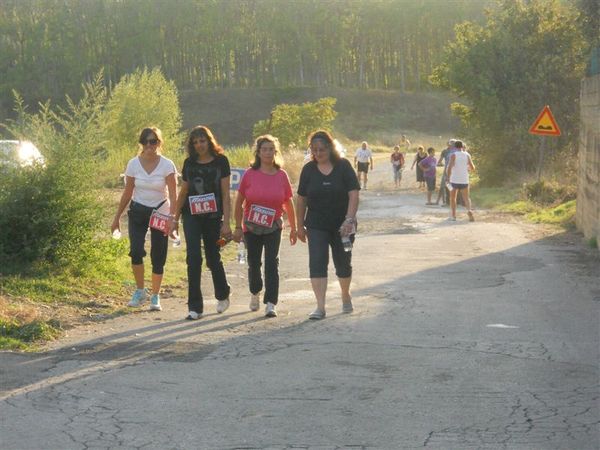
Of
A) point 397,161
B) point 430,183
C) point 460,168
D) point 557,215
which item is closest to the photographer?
point 557,215

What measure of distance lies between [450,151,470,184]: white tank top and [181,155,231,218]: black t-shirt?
13.9 m

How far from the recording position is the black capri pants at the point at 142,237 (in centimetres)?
1137

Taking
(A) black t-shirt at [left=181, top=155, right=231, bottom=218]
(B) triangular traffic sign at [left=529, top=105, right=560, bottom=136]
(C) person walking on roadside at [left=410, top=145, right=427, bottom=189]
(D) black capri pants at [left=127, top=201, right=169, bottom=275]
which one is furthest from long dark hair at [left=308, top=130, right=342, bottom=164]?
(C) person walking on roadside at [left=410, top=145, right=427, bottom=189]

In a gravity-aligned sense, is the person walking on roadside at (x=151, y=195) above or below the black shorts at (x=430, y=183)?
above

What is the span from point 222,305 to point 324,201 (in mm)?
1488

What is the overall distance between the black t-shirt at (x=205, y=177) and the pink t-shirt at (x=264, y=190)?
9.3 inches

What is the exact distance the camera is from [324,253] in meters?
10.8

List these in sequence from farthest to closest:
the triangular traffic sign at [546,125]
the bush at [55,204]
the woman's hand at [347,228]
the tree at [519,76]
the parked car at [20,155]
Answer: the tree at [519,76] → the triangular traffic sign at [546,125] → the parked car at [20,155] → the bush at [55,204] → the woman's hand at [347,228]

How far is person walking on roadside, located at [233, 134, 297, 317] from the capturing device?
10875 mm

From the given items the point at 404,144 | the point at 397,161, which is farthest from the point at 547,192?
the point at 404,144

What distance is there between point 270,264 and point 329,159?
1.16 m

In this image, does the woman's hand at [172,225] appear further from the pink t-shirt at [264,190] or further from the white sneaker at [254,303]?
the white sneaker at [254,303]

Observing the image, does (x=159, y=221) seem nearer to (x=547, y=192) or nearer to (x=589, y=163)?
(x=589, y=163)

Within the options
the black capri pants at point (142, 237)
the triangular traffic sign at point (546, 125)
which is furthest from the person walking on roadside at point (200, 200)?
the triangular traffic sign at point (546, 125)
